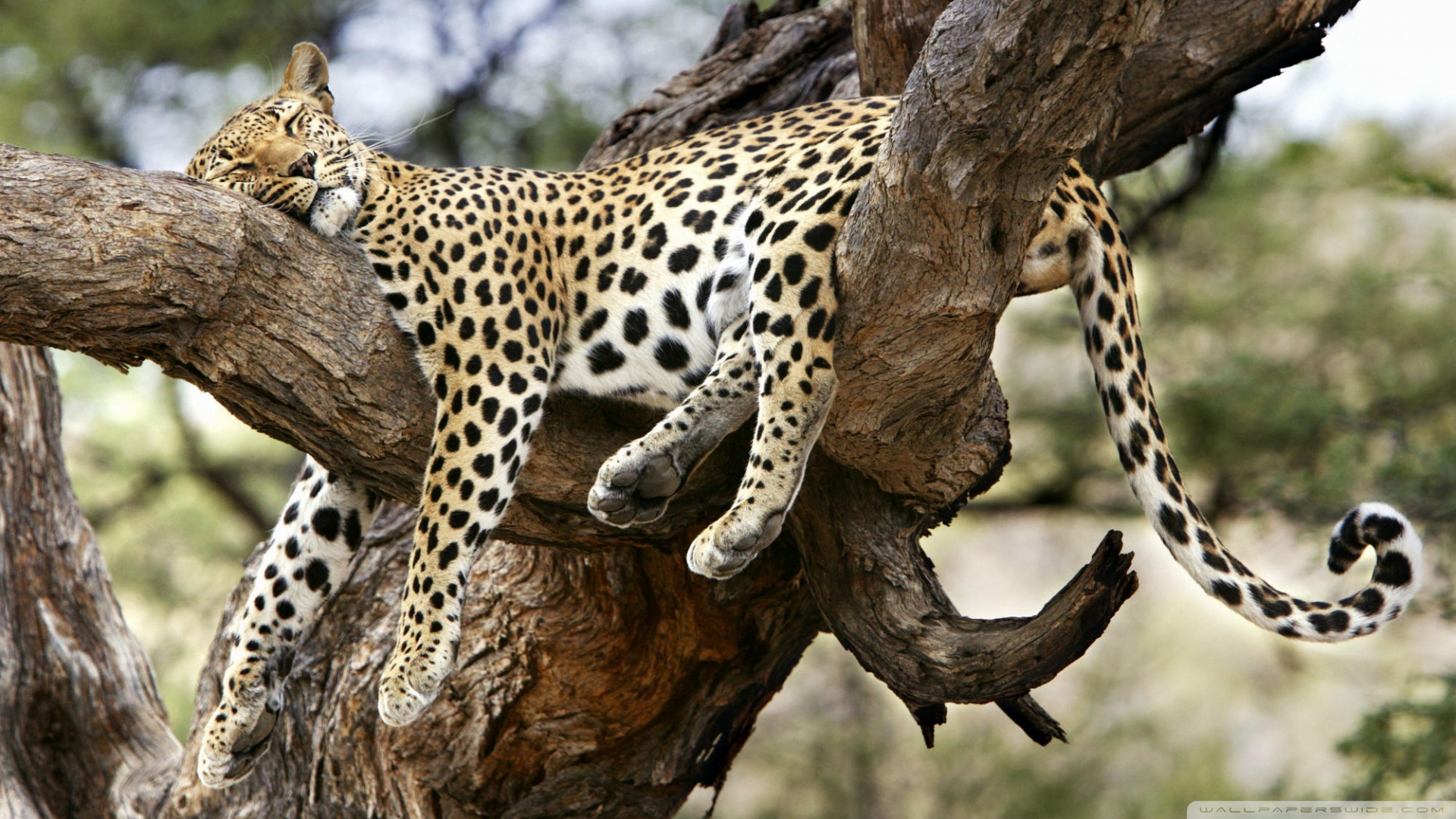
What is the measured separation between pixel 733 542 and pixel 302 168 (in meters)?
2.10

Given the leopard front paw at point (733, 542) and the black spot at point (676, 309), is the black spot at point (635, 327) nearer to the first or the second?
the black spot at point (676, 309)

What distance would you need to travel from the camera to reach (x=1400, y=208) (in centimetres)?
1708

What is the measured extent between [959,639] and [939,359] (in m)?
1.02

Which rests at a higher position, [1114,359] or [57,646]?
[1114,359]

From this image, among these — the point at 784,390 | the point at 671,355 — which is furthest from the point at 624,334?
the point at 784,390

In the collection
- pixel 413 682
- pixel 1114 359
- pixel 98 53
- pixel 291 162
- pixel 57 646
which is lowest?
pixel 413 682

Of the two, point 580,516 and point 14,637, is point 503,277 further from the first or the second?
point 14,637

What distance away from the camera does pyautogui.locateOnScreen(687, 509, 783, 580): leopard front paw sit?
4.38 m

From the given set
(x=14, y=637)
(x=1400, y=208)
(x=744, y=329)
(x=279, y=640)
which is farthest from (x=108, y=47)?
(x=1400, y=208)

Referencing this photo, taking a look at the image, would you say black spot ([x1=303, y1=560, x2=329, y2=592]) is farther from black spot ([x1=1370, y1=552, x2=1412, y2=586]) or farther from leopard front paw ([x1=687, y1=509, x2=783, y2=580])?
black spot ([x1=1370, y1=552, x2=1412, y2=586])

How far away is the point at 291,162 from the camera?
5.09 meters

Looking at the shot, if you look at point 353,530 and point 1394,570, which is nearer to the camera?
point 1394,570

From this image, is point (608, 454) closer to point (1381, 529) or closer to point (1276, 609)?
point (1276, 609)

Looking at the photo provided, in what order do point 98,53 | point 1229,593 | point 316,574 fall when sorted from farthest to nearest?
point 98,53 → point 316,574 → point 1229,593
